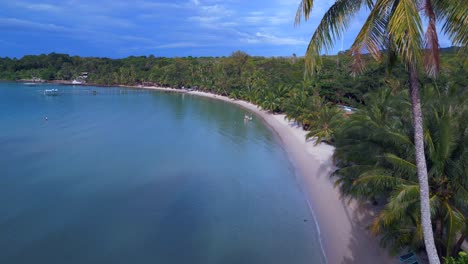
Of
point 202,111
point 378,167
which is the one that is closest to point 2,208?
point 378,167

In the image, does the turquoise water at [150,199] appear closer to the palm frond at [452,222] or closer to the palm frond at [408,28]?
the palm frond at [452,222]

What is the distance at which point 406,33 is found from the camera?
479cm

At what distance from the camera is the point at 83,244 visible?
1272 centimetres

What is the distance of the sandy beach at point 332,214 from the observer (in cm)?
1103

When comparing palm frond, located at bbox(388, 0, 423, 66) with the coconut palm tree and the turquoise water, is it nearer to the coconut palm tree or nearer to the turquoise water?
the coconut palm tree

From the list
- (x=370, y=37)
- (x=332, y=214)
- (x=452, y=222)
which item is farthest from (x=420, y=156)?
(x=332, y=214)

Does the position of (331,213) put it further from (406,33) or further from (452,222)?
(406,33)

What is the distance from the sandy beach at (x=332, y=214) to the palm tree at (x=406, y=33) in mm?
5372

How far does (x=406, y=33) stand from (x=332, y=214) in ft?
35.0

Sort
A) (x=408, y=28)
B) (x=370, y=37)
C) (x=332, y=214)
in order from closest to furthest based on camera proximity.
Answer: (x=408, y=28)
(x=370, y=37)
(x=332, y=214)

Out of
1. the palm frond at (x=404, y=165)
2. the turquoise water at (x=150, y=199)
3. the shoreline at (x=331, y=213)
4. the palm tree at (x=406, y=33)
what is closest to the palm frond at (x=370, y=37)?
the palm tree at (x=406, y=33)

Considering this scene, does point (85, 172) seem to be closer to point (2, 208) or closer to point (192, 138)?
point (2, 208)

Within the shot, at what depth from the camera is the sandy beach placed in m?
11.0

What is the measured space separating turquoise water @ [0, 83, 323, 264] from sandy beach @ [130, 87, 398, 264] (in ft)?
1.83
